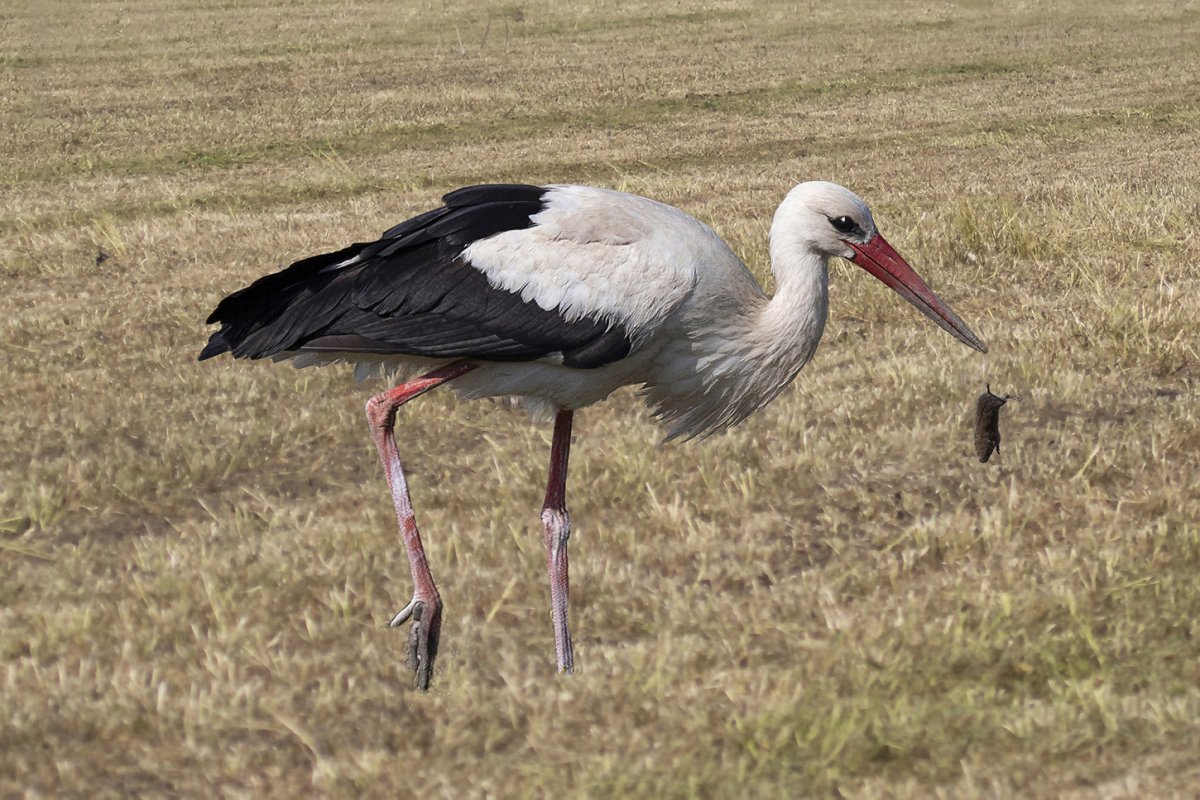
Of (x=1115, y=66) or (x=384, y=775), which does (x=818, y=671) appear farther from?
(x=1115, y=66)

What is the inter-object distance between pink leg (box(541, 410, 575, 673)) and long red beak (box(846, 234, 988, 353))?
1177 millimetres

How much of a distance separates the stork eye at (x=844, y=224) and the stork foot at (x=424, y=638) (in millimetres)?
1832

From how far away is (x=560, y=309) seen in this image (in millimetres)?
4664

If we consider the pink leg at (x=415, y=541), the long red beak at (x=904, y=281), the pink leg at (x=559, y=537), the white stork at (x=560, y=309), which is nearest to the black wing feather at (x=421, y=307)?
the white stork at (x=560, y=309)

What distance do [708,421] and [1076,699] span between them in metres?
1.57

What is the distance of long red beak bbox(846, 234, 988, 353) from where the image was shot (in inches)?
198

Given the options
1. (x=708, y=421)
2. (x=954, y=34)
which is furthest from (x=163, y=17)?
(x=708, y=421)

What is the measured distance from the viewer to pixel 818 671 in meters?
4.25

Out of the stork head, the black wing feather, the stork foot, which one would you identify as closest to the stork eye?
the stork head

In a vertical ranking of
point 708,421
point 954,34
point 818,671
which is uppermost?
point 708,421

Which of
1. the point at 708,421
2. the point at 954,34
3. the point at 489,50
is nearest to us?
the point at 708,421

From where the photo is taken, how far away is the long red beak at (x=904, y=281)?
16.5 feet

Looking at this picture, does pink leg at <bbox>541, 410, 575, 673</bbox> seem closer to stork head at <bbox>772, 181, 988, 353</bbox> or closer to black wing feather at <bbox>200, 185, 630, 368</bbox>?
black wing feather at <bbox>200, 185, 630, 368</bbox>

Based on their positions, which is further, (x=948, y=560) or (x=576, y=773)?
(x=948, y=560)
